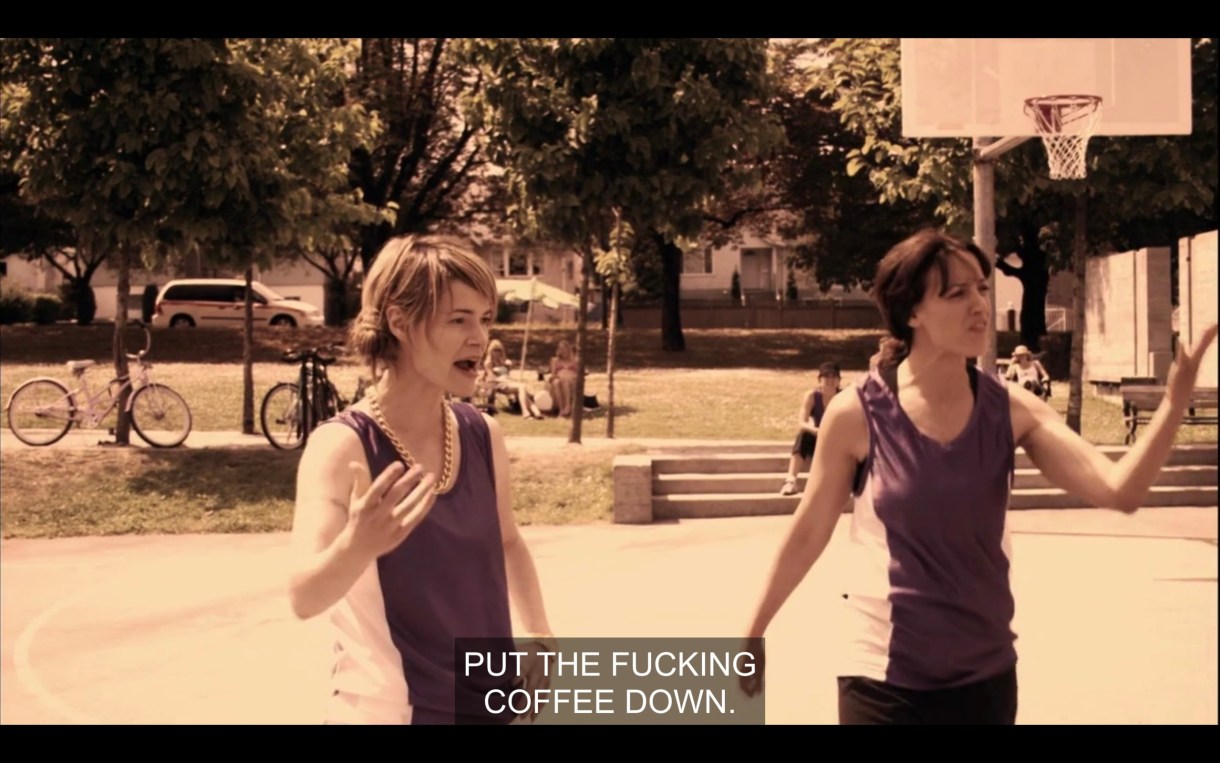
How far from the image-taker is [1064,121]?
13.7 meters

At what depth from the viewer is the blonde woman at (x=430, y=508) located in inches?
117

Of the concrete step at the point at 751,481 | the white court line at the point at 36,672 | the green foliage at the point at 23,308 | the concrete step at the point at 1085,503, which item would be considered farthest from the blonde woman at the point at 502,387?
the green foliage at the point at 23,308

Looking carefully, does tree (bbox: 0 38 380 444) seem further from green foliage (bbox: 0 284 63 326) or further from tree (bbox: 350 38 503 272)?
green foliage (bbox: 0 284 63 326)

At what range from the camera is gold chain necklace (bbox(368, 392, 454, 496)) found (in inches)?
121

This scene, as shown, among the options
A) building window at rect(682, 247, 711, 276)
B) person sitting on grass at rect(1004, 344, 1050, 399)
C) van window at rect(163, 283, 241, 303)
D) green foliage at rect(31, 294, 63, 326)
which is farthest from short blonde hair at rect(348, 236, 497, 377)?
building window at rect(682, 247, 711, 276)

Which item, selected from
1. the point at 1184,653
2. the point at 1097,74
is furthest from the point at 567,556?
the point at 1097,74

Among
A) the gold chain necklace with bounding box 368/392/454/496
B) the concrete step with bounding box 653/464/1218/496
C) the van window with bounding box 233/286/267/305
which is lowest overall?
the concrete step with bounding box 653/464/1218/496

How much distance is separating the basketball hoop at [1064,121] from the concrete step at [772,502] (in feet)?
11.2

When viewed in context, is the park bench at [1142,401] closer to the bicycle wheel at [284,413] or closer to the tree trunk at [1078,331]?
the tree trunk at [1078,331]

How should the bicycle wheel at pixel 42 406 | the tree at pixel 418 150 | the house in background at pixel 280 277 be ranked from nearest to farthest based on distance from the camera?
the bicycle wheel at pixel 42 406, the tree at pixel 418 150, the house in background at pixel 280 277

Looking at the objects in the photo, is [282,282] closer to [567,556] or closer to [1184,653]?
[567,556]

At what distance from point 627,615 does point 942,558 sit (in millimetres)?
6561

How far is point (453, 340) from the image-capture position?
3119 millimetres

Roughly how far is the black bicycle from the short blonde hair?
46.4 feet
